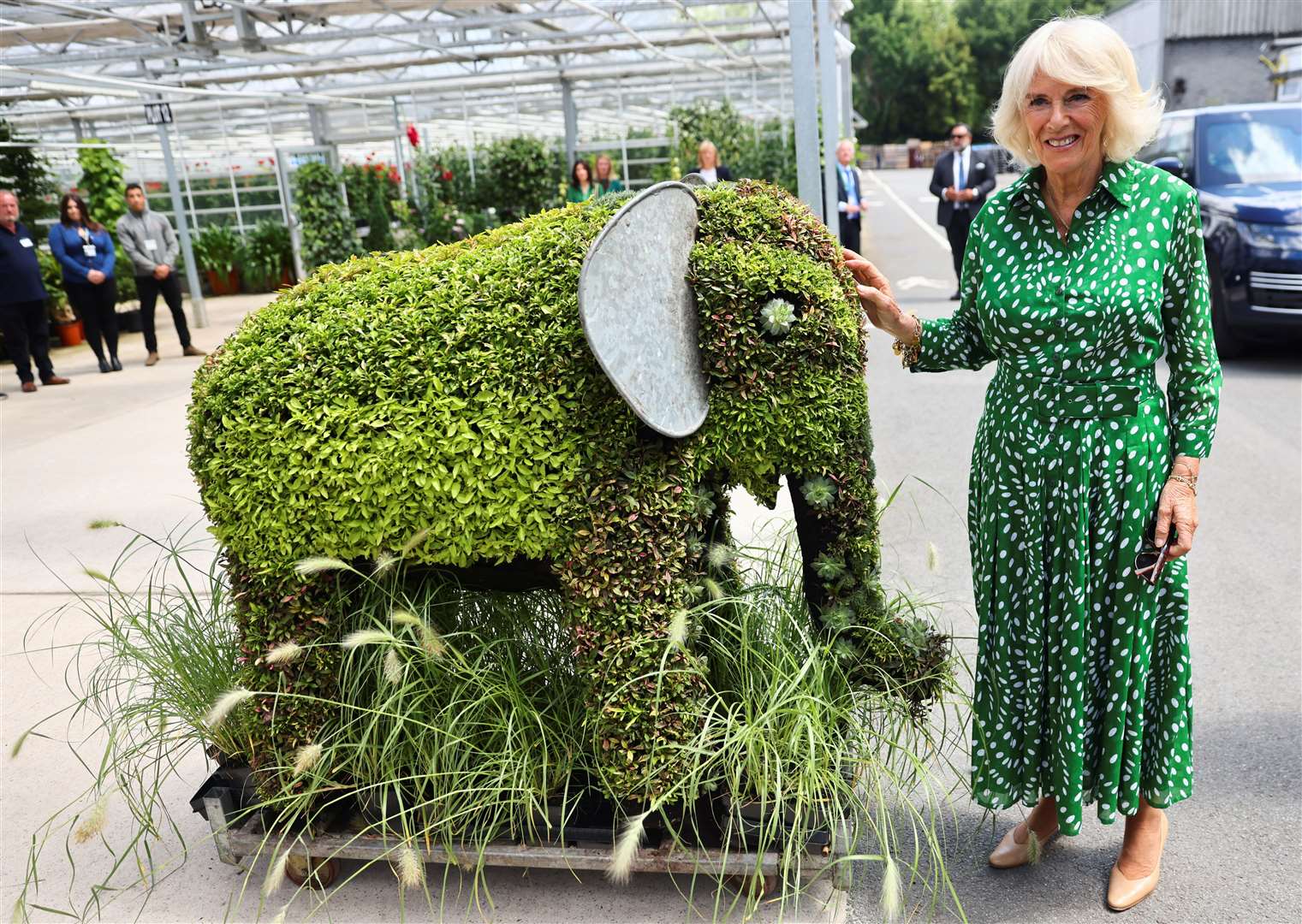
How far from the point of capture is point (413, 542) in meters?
2.39

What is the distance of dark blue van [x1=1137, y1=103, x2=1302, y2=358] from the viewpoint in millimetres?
7598

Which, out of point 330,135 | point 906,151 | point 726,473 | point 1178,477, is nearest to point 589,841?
point 726,473

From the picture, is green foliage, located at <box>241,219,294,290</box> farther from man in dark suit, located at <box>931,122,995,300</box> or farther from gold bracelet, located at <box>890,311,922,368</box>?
gold bracelet, located at <box>890,311,922,368</box>

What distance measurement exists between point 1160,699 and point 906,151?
185ft

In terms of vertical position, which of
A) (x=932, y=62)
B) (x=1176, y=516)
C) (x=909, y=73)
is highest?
(x=932, y=62)

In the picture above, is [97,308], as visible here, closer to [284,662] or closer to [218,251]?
[218,251]

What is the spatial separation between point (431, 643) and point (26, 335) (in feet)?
30.4

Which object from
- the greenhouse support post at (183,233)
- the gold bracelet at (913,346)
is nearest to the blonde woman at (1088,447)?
the gold bracelet at (913,346)

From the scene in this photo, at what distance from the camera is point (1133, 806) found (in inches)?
97.8

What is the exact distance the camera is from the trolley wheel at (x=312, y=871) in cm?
258

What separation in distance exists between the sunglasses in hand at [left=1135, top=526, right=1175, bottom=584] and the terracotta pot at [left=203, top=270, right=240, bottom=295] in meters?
18.0

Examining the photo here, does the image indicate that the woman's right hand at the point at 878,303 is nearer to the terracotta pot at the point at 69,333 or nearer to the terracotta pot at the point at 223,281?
the terracotta pot at the point at 69,333

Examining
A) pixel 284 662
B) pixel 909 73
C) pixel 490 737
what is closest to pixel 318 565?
pixel 284 662

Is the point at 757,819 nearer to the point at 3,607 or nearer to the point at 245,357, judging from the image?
the point at 245,357
